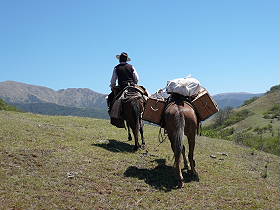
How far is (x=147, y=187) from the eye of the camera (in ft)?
29.7

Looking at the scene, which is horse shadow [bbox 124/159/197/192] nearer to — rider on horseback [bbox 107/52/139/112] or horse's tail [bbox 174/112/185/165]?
horse's tail [bbox 174/112/185/165]

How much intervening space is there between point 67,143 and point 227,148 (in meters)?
8.32

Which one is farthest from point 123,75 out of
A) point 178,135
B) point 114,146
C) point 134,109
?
point 178,135

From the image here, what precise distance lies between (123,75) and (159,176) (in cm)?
474

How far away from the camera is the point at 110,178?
30.6 feet

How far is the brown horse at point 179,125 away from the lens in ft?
29.7

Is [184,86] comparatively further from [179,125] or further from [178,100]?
[179,125]

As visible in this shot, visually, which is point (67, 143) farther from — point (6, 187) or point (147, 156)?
point (6, 187)

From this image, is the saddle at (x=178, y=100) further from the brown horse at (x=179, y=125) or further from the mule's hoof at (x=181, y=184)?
the mule's hoof at (x=181, y=184)

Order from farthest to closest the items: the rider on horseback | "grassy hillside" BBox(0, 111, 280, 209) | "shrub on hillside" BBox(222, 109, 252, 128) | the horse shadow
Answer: "shrub on hillside" BBox(222, 109, 252, 128) → the rider on horseback → the horse shadow → "grassy hillside" BBox(0, 111, 280, 209)

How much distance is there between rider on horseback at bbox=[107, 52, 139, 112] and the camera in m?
13.1

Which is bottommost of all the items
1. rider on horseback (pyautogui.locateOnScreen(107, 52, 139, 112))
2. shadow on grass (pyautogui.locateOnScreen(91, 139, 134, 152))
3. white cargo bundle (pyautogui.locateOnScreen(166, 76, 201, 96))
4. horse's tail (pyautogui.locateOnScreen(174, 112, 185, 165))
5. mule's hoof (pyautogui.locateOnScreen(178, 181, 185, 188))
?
mule's hoof (pyautogui.locateOnScreen(178, 181, 185, 188))

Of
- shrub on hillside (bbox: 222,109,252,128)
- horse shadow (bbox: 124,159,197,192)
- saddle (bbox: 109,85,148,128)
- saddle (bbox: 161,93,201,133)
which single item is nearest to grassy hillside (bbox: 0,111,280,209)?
horse shadow (bbox: 124,159,197,192)

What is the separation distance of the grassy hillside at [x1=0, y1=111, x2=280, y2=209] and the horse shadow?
3 cm
